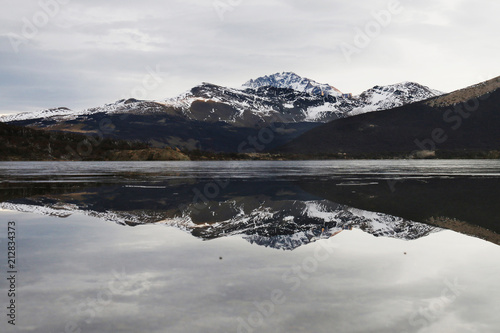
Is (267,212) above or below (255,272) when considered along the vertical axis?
below

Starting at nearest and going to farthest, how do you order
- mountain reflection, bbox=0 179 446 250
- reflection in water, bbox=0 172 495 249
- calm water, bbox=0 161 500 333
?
1. calm water, bbox=0 161 500 333
2. mountain reflection, bbox=0 179 446 250
3. reflection in water, bbox=0 172 495 249

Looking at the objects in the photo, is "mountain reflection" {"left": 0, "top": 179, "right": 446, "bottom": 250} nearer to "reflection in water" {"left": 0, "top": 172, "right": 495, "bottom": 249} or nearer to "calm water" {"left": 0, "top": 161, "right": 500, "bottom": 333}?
"reflection in water" {"left": 0, "top": 172, "right": 495, "bottom": 249}

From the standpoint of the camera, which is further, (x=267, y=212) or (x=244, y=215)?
(x=267, y=212)

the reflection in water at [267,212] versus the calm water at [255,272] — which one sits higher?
the calm water at [255,272]

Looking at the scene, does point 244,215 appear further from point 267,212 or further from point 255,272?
point 255,272

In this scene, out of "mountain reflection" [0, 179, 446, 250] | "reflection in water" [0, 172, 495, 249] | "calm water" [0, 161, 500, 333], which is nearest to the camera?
"calm water" [0, 161, 500, 333]

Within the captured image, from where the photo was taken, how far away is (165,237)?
17.7 metres

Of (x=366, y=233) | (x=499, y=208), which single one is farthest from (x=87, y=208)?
(x=499, y=208)

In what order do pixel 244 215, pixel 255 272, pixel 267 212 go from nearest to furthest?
1. pixel 255 272
2. pixel 244 215
3. pixel 267 212

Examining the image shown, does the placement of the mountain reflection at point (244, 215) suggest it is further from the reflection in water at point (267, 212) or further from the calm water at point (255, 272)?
the calm water at point (255, 272)

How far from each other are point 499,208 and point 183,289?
22.8m

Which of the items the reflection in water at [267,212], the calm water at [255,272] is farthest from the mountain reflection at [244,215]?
the calm water at [255,272]

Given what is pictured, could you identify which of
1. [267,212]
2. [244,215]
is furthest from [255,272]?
[267,212]

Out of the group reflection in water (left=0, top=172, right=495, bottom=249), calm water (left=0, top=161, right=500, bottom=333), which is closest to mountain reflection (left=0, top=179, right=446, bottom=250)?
reflection in water (left=0, top=172, right=495, bottom=249)
